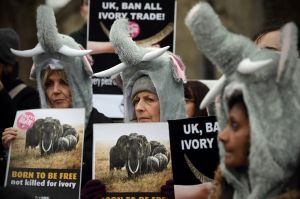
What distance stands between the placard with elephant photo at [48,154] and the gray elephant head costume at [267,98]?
5.66 feet

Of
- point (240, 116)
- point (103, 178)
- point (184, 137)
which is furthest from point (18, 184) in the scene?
point (240, 116)

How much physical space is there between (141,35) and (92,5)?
1.51ft

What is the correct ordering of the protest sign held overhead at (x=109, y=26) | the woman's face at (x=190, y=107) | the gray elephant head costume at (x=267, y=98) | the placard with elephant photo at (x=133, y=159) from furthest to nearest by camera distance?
the protest sign held overhead at (x=109, y=26), the woman's face at (x=190, y=107), the placard with elephant photo at (x=133, y=159), the gray elephant head costume at (x=267, y=98)

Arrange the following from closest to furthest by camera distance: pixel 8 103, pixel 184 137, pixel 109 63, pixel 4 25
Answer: pixel 184 137
pixel 8 103
pixel 109 63
pixel 4 25

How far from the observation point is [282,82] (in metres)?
4.66

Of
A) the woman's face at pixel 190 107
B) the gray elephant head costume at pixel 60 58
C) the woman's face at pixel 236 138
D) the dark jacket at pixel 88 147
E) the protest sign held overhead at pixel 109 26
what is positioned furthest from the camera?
the protest sign held overhead at pixel 109 26

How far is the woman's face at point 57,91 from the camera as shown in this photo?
6711mm

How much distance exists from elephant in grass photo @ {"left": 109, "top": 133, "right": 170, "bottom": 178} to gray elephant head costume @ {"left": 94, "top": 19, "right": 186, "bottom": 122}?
475 mm

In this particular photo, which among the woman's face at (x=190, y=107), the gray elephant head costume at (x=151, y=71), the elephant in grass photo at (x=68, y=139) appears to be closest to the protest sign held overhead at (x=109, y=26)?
the woman's face at (x=190, y=107)

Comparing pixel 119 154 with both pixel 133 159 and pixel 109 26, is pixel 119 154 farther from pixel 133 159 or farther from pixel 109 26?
pixel 109 26

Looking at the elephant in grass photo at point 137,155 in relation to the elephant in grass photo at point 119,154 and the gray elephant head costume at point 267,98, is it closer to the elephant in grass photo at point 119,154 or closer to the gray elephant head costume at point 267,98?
the elephant in grass photo at point 119,154

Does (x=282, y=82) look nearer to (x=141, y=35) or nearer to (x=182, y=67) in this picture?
(x=182, y=67)

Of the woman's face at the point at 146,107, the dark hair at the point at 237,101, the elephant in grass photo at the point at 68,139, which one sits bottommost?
the dark hair at the point at 237,101

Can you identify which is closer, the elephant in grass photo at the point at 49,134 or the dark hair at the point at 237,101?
the dark hair at the point at 237,101
